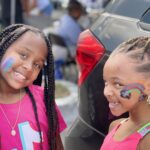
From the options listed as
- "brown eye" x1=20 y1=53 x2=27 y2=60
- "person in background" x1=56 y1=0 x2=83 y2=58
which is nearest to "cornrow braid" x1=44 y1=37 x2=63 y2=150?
"brown eye" x1=20 y1=53 x2=27 y2=60

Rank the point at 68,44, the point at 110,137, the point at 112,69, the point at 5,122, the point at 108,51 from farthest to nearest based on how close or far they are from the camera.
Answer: the point at 68,44
the point at 108,51
the point at 5,122
the point at 110,137
the point at 112,69

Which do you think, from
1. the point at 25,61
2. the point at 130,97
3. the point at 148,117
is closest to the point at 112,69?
the point at 130,97

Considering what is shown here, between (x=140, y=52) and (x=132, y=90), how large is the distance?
0.17 m

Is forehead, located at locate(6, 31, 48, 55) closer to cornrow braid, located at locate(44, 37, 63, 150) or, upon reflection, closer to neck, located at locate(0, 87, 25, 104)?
cornrow braid, located at locate(44, 37, 63, 150)

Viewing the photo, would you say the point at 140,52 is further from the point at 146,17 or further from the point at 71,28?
the point at 71,28

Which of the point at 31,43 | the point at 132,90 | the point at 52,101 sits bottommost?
the point at 52,101

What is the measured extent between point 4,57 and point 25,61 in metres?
0.13

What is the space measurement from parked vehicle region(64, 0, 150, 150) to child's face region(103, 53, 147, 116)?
579 millimetres

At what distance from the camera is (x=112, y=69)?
188 centimetres

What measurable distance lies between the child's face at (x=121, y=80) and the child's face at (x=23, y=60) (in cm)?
47

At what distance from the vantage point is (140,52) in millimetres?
1849

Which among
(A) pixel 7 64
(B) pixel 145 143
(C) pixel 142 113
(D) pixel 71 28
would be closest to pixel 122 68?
(C) pixel 142 113

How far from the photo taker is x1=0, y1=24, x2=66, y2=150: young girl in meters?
2.22

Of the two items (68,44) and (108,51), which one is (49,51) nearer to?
(108,51)
